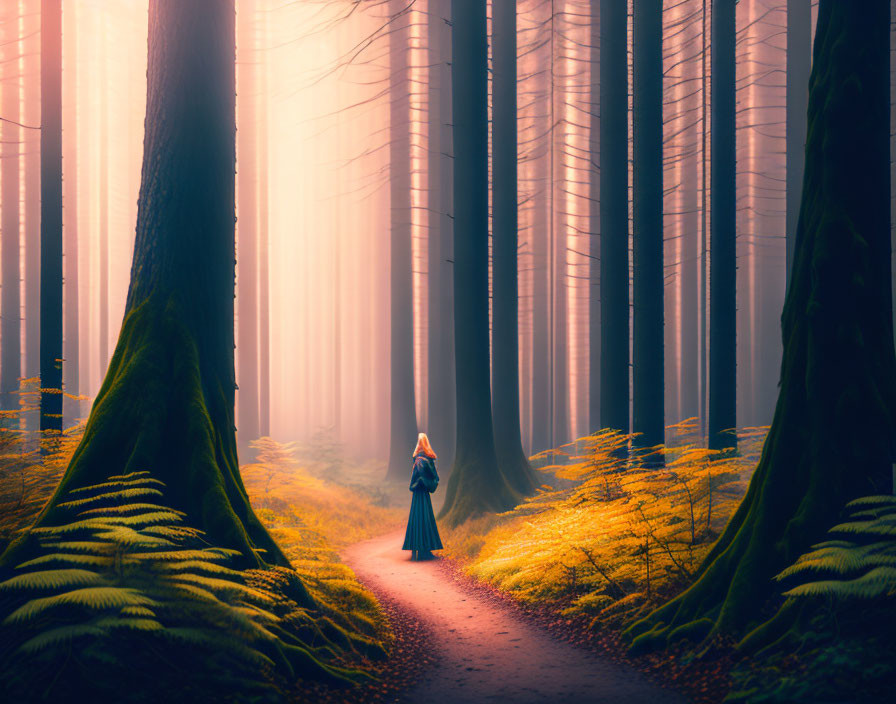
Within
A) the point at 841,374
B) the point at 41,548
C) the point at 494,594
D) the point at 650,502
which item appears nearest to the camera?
the point at 41,548

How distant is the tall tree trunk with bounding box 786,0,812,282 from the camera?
1560cm

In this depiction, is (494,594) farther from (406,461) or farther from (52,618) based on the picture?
(406,461)

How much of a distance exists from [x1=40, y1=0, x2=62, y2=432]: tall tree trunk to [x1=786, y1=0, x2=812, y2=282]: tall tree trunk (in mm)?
16219

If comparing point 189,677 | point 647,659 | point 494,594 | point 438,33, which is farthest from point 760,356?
point 189,677

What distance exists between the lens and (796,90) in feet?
52.3

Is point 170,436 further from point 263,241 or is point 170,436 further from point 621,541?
point 263,241

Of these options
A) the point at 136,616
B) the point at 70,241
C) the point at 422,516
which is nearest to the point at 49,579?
the point at 136,616

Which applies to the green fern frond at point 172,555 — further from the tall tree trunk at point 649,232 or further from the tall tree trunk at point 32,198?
the tall tree trunk at point 32,198

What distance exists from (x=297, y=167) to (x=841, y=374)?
43.3 metres

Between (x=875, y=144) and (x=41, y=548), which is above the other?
(x=875, y=144)

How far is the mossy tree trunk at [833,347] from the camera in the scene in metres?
5.18

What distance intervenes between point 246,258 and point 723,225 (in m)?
15.0

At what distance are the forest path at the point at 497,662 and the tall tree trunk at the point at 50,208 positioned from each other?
7416 millimetres

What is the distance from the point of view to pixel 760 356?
1167 inches
